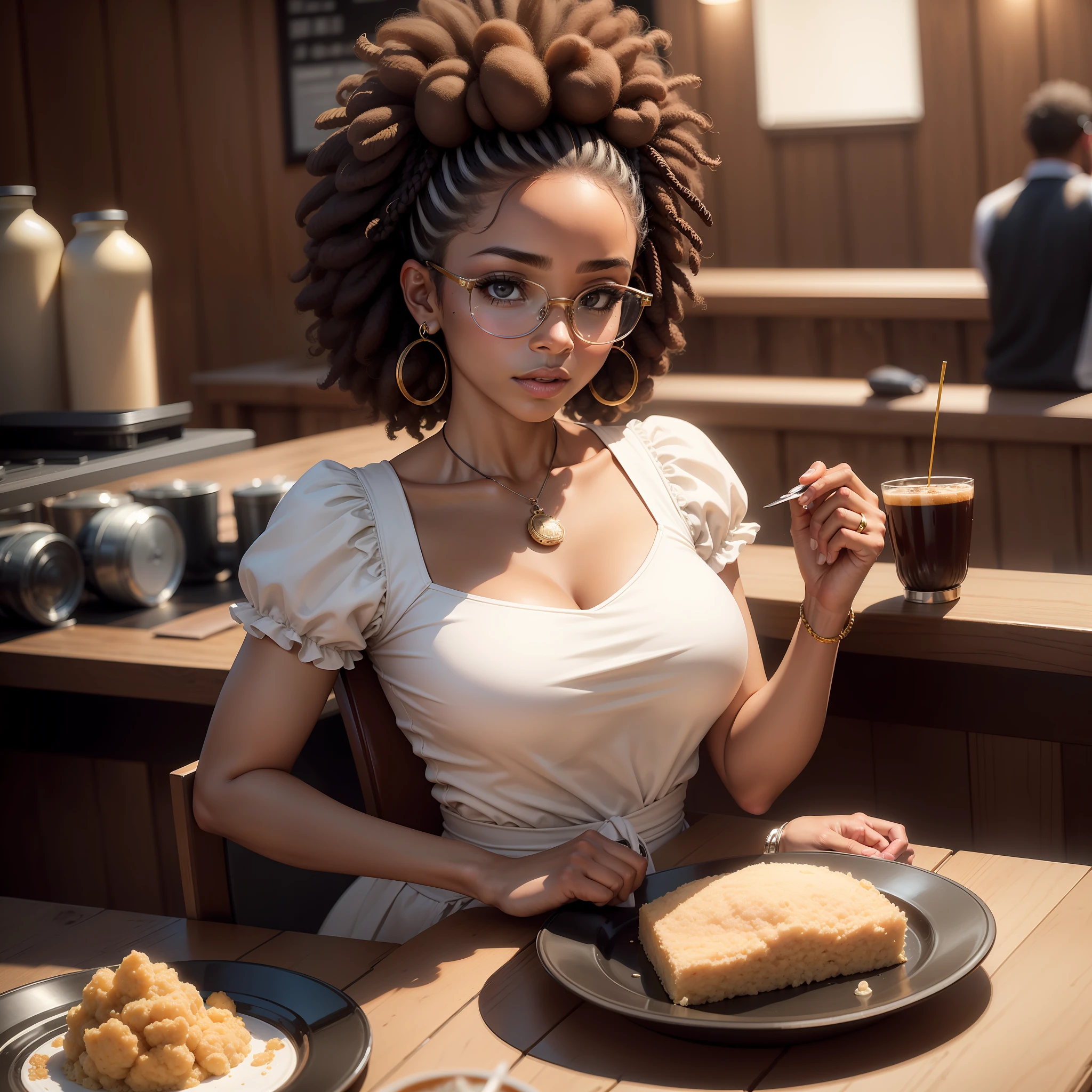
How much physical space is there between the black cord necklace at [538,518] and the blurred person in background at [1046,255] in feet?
8.54

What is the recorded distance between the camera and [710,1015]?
102 centimetres

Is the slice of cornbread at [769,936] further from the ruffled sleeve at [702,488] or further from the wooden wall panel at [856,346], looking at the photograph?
the wooden wall panel at [856,346]

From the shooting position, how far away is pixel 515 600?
1404 mm

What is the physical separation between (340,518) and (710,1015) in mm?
629

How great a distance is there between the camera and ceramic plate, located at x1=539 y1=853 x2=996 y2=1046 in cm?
99

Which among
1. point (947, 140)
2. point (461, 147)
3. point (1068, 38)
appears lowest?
point (461, 147)

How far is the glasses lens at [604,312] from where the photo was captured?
1382 millimetres

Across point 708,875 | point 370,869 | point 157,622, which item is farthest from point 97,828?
point 708,875

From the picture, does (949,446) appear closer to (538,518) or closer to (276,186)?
(538,518)

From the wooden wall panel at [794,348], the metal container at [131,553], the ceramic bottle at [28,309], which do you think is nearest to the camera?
the ceramic bottle at [28,309]

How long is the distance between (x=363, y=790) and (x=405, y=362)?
0.49m

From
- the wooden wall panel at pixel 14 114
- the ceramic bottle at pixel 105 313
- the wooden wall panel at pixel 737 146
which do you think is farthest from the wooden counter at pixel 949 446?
the wooden wall panel at pixel 14 114

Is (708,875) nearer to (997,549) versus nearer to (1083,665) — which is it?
(1083,665)

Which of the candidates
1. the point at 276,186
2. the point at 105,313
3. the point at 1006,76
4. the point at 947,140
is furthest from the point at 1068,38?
the point at 105,313
